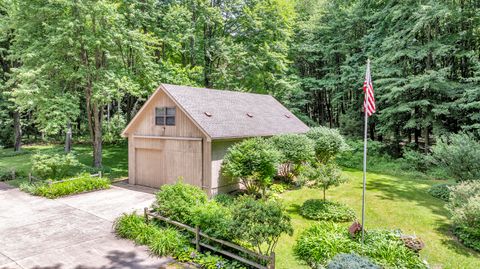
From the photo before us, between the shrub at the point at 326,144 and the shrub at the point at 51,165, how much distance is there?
14522mm

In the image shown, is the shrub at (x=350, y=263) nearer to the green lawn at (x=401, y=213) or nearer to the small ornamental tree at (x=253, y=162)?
the green lawn at (x=401, y=213)

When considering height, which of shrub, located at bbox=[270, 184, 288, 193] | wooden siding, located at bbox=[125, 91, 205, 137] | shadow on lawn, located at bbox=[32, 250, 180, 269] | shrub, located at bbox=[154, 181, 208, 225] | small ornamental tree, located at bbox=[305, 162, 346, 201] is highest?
wooden siding, located at bbox=[125, 91, 205, 137]

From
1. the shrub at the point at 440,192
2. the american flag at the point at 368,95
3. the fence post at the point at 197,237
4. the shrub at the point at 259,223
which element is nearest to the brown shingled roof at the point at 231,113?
the fence post at the point at 197,237

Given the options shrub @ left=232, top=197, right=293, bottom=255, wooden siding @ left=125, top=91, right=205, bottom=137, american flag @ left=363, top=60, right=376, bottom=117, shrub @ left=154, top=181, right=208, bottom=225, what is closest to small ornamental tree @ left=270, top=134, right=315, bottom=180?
wooden siding @ left=125, top=91, right=205, bottom=137

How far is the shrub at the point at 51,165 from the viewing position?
16.5m

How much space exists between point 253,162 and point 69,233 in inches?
294

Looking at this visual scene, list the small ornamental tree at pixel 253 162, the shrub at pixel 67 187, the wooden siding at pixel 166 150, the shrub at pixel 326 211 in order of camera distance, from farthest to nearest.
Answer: the shrub at pixel 67 187 < the wooden siding at pixel 166 150 < the small ornamental tree at pixel 253 162 < the shrub at pixel 326 211

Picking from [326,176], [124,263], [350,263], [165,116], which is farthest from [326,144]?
[124,263]

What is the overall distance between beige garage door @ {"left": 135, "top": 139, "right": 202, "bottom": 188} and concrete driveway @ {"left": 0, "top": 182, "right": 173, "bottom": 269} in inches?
50.7

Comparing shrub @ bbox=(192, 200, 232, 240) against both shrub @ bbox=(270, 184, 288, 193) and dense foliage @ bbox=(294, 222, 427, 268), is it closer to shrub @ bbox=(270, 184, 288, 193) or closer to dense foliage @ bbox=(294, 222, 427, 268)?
dense foliage @ bbox=(294, 222, 427, 268)

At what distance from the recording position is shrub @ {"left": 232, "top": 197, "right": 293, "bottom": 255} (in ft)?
24.1

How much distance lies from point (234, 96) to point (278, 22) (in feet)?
36.9

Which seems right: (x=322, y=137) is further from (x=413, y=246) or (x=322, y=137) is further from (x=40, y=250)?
(x=40, y=250)

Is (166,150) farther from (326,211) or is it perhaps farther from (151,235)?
(326,211)
